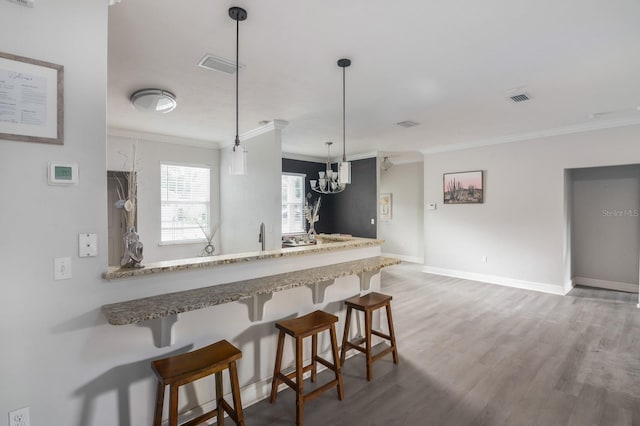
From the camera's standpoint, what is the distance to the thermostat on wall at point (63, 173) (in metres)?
1.57

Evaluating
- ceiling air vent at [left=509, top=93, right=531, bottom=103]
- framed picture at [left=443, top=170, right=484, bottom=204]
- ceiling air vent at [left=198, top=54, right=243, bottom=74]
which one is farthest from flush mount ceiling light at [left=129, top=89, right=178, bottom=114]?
framed picture at [left=443, top=170, right=484, bottom=204]

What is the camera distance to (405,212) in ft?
27.2

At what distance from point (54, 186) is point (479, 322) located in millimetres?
4386

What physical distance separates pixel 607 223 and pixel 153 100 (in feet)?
23.4

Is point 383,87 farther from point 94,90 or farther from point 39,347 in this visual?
point 39,347

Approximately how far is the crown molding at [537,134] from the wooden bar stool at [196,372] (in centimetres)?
570

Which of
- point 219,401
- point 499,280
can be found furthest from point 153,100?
point 499,280

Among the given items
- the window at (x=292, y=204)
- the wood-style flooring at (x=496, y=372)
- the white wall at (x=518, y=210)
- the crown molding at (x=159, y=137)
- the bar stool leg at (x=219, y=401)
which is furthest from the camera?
the window at (x=292, y=204)

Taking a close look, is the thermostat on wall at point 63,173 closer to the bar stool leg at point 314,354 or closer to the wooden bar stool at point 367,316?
the bar stool leg at point 314,354

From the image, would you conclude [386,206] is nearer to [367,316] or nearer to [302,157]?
[302,157]

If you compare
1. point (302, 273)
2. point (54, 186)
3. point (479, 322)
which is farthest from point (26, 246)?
point (479, 322)

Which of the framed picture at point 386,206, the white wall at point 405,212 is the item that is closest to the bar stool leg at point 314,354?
the white wall at point 405,212

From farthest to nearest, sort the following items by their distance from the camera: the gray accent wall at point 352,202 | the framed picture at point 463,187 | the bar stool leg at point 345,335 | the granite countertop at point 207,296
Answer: the gray accent wall at point 352,202 → the framed picture at point 463,187 → the bar stool leg at point 345,335 → the granite countertop at point 207,296

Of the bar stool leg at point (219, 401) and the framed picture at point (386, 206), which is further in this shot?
the framed picture at point (386, 206)
